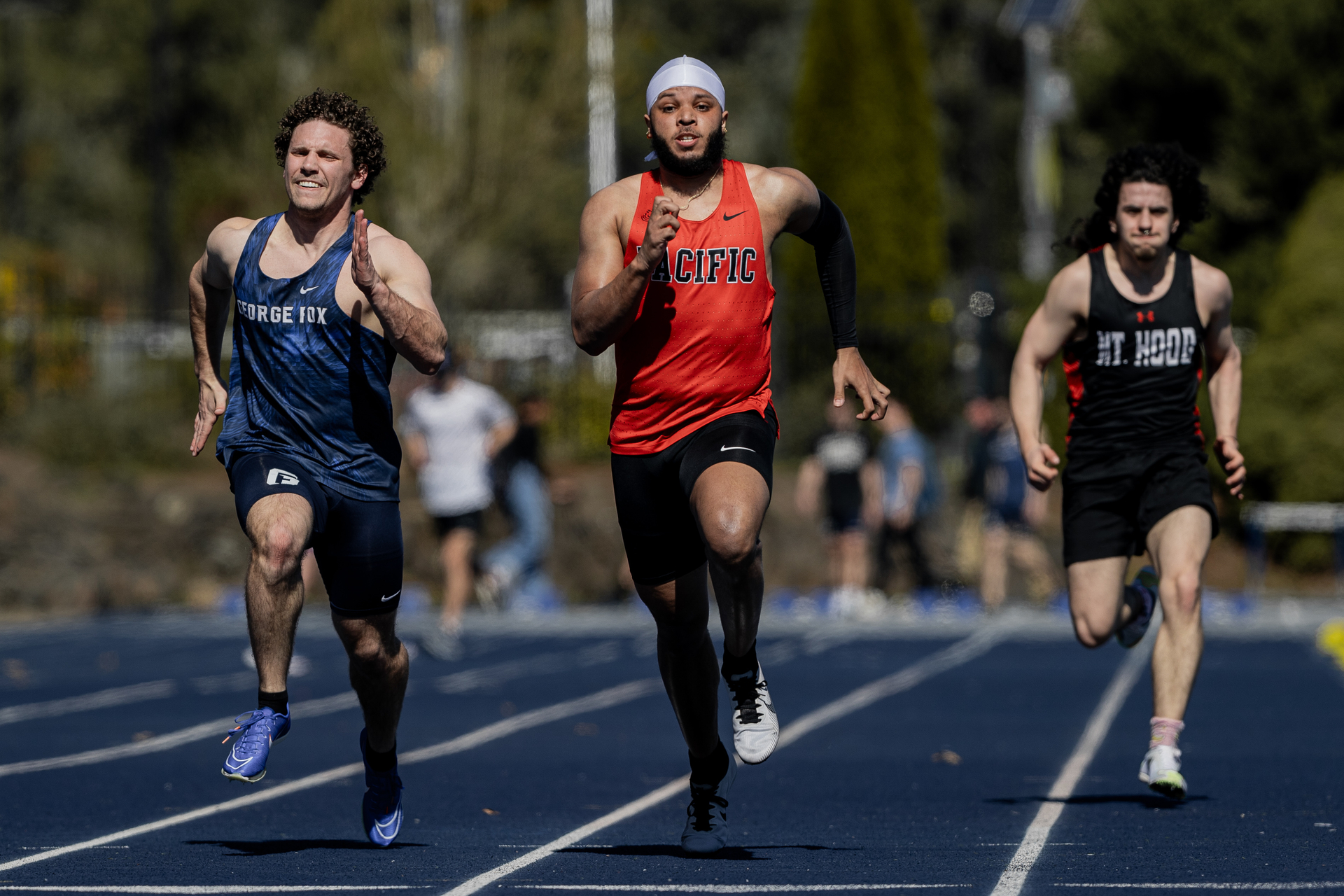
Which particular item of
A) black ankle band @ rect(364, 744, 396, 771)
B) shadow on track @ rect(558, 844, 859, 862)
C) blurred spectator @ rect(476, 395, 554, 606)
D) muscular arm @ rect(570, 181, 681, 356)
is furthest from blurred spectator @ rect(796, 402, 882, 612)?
muscular arm @ rect(570, 181, 681, 356)

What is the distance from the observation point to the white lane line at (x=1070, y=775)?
18.6ft

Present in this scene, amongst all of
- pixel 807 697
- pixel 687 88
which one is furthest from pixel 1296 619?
pixel 687 88

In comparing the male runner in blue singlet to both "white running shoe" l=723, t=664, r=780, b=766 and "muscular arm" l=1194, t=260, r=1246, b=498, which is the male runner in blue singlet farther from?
"muscular arm" l=1194, t=260, r=1246, b=498

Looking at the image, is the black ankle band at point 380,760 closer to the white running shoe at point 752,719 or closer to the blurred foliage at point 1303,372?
the white running shoe at point 752,719

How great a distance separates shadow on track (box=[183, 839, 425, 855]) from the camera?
245 inches

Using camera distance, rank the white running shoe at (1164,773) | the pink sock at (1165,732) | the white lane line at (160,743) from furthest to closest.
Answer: the white lane line at (160,743) → the pink sock at (1165,732) → the white running shoe at (1164,773)

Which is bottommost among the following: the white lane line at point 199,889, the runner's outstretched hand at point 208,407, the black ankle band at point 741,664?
the white lane line at point 199,889

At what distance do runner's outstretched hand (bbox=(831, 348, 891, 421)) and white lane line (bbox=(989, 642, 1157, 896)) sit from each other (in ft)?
4.53

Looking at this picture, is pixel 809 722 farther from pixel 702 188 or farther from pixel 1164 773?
pixel 702 188

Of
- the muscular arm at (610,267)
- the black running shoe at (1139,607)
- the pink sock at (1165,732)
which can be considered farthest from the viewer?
the black running shoe at (1139,607)

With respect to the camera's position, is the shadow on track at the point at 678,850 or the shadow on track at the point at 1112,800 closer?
the shadow on track at the point at 678,850

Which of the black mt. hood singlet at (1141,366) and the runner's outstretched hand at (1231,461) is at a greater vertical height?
the black mt. hood singlet at (1141,366)

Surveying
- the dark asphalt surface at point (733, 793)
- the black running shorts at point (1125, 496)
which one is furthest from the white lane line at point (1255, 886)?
the black running shorts at point (1125, 496)

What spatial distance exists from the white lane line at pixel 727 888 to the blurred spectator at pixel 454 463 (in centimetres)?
994
